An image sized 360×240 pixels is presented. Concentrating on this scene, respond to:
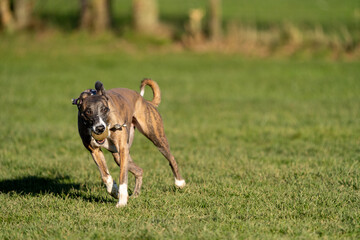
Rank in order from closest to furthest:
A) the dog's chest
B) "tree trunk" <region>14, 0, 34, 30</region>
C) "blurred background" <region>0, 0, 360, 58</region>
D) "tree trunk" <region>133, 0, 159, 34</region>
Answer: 1. the dog's chest
2. "blurred background" <region>0, 0, 360, 58</region>
3. "tree trunk" <region>14, 0, 34, 30</region>
4. "tree trunk" <region>133, 0, 159, 34</region>

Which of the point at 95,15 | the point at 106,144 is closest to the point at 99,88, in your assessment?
the point at 106,144

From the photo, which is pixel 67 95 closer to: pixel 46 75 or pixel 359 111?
pixel 46 75

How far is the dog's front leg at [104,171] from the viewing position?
23.9ft

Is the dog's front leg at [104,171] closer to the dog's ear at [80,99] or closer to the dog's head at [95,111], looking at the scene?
the dog's head at [95,111]

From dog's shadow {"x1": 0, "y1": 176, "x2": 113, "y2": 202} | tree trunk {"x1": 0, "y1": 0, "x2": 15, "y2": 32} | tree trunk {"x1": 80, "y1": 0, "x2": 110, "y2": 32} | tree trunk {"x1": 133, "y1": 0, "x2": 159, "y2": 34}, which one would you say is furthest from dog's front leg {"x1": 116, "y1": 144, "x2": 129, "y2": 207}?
tree trunk {"x1": 0, "y1": 0, "x2": 15, "y2": 32}

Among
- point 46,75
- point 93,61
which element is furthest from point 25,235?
point 93,61

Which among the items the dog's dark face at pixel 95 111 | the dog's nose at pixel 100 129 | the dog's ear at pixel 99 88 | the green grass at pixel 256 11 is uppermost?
the dog's ear at pixel 99 88

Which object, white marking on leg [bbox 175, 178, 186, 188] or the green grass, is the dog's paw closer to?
white marking on leg [bbox 175, 178, 186, 188]

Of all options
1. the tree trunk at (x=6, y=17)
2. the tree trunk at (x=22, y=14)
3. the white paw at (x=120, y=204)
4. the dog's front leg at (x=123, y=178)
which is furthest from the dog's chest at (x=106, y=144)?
the tree trunk at (x=22, y=14)

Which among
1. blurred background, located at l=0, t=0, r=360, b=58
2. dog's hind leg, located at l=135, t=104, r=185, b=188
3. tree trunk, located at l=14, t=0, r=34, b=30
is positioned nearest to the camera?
dog's hind leg, located at l=135, t=104, r=185, b=188

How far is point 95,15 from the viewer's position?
28703mm

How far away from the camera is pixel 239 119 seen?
1490 cm

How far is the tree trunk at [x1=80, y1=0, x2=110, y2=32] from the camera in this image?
2858cm

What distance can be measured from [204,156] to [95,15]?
1936 cm
